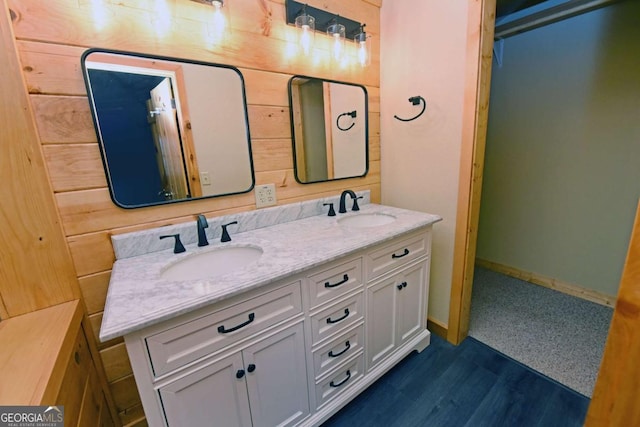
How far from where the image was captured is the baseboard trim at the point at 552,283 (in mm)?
2057

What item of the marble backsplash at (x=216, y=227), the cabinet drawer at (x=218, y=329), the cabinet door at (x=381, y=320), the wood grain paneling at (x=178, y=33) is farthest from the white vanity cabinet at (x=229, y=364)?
the wood grain paneling at (x=178, y=33)

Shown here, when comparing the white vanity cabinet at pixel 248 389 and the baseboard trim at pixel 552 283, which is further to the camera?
the baseboard trim at pixel 552 283

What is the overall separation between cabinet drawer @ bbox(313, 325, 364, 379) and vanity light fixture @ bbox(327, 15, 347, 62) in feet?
5.04

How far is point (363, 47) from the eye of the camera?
5.32 ft

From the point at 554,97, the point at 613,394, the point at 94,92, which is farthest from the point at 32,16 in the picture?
the point at 554,97

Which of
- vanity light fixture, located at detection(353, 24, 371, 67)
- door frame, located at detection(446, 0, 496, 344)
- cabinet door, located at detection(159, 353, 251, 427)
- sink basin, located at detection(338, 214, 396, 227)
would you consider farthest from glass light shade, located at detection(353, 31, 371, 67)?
cabinet door, located at detection(159, 353, 251, 427)

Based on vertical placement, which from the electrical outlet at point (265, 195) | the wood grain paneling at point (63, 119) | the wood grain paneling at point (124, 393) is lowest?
the wood grain paneling at point (124, 393)

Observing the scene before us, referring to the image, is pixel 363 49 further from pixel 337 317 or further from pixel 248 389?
pixel 248 389

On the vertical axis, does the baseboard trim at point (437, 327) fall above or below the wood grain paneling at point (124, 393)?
below

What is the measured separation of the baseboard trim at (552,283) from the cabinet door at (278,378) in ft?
7.69

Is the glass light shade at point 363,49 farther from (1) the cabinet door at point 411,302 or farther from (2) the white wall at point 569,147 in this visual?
(2) the white wall at point 569,147

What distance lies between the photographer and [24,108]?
0.86 meters

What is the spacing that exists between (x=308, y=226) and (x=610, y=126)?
2245mm

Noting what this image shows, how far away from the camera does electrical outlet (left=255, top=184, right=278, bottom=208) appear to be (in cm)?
144
